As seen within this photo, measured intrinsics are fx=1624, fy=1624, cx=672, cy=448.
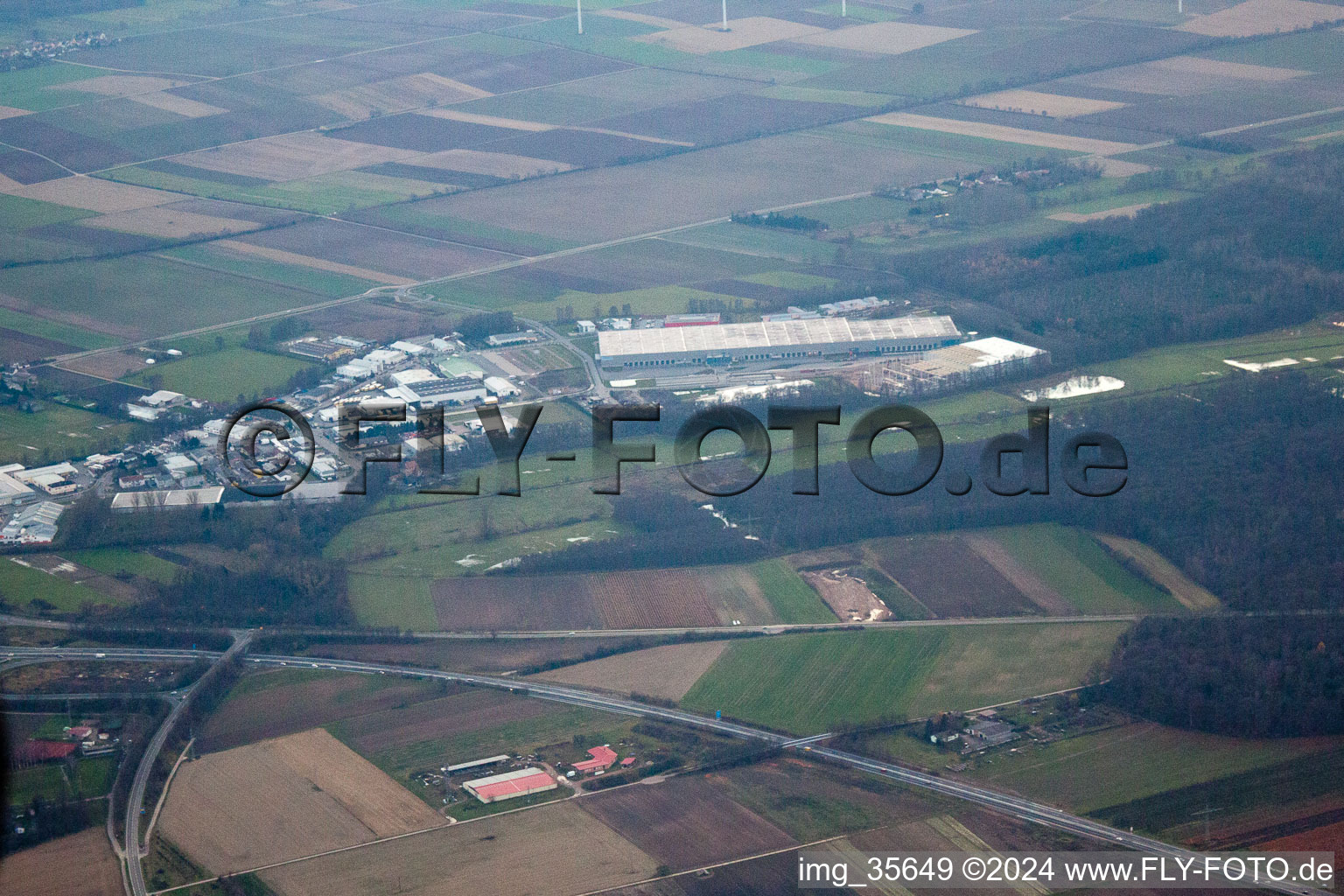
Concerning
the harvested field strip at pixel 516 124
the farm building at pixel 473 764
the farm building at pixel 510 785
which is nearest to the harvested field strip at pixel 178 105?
the harvested field strip at pixel 516 124

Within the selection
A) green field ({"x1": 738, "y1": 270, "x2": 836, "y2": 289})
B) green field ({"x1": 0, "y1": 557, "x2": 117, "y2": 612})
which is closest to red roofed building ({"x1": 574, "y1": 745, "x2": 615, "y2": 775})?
green field ({"x1": 0, "y1": 557, "x2": 117, "y2": 612})

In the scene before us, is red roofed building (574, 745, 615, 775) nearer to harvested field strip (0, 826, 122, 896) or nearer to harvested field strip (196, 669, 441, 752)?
harvested field strip (196, 669, 441, 752)

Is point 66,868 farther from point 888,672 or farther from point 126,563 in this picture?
point 888,672

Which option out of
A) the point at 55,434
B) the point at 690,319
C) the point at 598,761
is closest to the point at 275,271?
the point at 55,434

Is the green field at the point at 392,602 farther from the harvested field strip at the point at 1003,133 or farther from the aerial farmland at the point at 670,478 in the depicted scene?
the harvested field strip at the point at 1003,133

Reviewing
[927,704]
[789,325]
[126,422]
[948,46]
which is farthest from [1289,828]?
[948,46]

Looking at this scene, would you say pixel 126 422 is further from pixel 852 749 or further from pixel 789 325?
pixel 852 749
